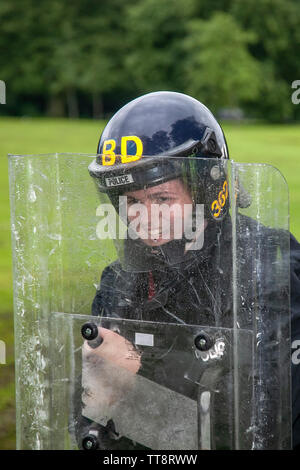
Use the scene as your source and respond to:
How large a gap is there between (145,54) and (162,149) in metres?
43.2

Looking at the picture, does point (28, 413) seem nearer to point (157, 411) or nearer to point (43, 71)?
point (157, 411)

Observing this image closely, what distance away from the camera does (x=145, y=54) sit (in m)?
44.0

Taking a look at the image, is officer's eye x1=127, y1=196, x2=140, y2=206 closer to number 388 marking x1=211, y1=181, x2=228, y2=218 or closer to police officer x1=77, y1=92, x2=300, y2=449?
police officer x1=77, y1=92, x2=300, y2=449

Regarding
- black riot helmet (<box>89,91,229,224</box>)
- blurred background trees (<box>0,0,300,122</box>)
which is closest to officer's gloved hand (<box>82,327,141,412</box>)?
black riot helmet (<box>89,91,229,224</box>)

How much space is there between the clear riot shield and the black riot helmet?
3 centimetres

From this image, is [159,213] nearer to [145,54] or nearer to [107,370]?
[107,370]

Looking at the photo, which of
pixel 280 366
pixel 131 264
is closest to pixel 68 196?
pixel 131 264

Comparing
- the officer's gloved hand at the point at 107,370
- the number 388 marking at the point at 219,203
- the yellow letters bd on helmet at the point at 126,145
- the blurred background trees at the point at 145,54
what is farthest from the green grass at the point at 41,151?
the blurred background trees at the point at 145,54

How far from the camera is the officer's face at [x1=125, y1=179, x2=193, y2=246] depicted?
5.94 ft

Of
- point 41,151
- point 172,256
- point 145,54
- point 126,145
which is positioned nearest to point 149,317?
point 172,256

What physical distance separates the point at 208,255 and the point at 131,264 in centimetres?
20

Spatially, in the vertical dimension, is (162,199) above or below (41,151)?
below

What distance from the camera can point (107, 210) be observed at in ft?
5.89

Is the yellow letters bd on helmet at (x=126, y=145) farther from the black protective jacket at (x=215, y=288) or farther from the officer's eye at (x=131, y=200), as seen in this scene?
the black protective jacket at (x=215, y=288)
